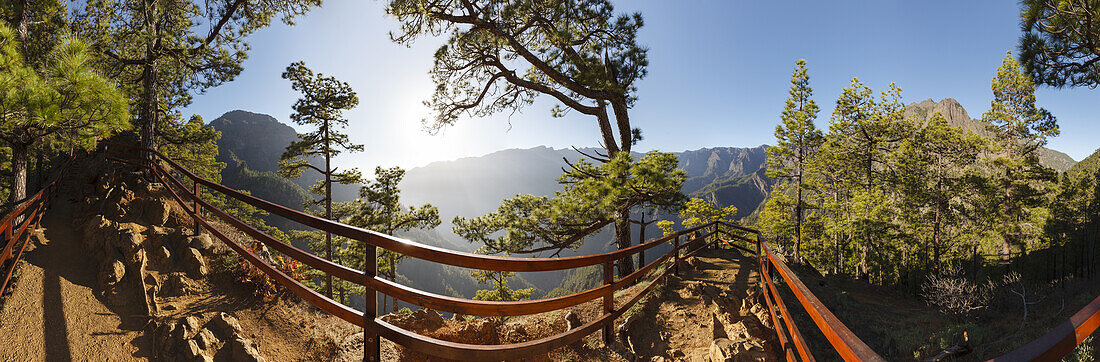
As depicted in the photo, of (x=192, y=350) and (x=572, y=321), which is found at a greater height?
(x=192, y=350)

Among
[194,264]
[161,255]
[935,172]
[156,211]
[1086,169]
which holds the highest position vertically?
[1086,169]

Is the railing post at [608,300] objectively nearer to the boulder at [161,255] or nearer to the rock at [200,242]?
the rock at [200,242]

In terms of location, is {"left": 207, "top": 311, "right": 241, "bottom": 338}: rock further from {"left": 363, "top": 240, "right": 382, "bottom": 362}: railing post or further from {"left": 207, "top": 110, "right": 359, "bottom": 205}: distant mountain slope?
{"left": 207, "top": 110, "right": 359, "bottom": 205}: distant mountain slope

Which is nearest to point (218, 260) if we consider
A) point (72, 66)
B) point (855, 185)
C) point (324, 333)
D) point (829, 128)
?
point (324, 333)

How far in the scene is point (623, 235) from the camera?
28.5 ft

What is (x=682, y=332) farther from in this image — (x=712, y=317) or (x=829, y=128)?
(x=829, y=128)

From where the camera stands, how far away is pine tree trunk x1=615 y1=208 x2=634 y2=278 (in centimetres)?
780

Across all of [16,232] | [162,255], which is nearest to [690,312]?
[162,255]

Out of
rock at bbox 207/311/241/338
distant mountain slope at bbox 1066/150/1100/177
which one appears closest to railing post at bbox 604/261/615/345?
rock at bbox 207/311/241/338

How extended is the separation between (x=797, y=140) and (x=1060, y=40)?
49.3 feet

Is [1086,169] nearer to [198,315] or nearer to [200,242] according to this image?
[198,315]

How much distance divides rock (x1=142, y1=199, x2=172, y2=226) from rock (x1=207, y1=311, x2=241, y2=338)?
3.83m

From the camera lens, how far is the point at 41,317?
10.8 ft

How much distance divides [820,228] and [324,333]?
33.7 metres
